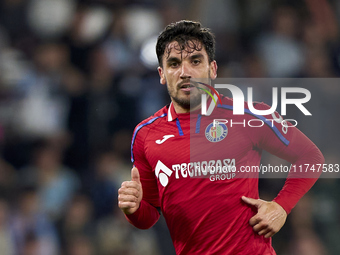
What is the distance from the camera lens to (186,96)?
312cm

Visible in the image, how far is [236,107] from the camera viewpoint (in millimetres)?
3104

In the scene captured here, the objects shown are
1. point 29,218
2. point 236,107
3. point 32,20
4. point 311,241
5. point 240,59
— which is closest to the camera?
point 236,107

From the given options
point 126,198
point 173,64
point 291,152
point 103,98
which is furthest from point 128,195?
point 103,98

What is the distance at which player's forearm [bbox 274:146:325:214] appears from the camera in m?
2.93

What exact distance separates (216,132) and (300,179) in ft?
2.15

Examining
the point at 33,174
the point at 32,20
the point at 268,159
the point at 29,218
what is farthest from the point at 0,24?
the point at 268,159

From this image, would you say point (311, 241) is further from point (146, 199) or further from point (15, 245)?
point (15, 245)

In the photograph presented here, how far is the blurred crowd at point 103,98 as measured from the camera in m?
5.09

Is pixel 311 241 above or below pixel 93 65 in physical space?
below

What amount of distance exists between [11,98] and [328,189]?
4.25 meters

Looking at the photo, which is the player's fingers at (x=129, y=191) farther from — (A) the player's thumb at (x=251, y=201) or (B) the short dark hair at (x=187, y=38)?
(B) the short dark hair at (x=187, y=38)

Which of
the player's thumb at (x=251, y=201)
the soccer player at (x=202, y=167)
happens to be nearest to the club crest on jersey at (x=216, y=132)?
the soccer player at (x=202, y=167)

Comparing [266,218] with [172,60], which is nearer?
[266,218]

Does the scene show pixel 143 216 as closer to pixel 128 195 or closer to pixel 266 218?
pixel 128 195
